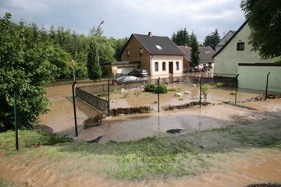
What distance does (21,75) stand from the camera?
8.00 metres

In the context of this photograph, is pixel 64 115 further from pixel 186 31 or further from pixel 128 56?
pixel 186 31

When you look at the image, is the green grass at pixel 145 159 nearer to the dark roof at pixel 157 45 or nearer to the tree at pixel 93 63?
the tree at pixel 93 63

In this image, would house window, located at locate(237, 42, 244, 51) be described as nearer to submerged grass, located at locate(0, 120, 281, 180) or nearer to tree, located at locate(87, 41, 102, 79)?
tree, located at locate(87, 41, 102, 79)

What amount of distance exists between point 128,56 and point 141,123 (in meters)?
34.4

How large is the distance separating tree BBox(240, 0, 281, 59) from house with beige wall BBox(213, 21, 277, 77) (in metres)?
15.3

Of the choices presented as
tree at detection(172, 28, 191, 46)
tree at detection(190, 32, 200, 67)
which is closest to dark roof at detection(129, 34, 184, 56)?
tree at detection(190, 32, 200, 67)

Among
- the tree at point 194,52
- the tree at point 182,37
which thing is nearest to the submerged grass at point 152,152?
the tree at point 194,52

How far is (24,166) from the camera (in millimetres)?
4973

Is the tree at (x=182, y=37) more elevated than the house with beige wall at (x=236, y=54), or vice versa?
the tree at (x=182, y=37)

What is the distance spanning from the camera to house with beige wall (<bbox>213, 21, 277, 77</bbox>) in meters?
25.7

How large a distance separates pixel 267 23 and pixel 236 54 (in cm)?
1853

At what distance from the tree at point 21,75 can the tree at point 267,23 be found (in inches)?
371

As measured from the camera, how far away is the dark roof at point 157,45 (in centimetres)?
3980

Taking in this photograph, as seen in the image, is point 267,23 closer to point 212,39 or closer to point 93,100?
point 93,100
